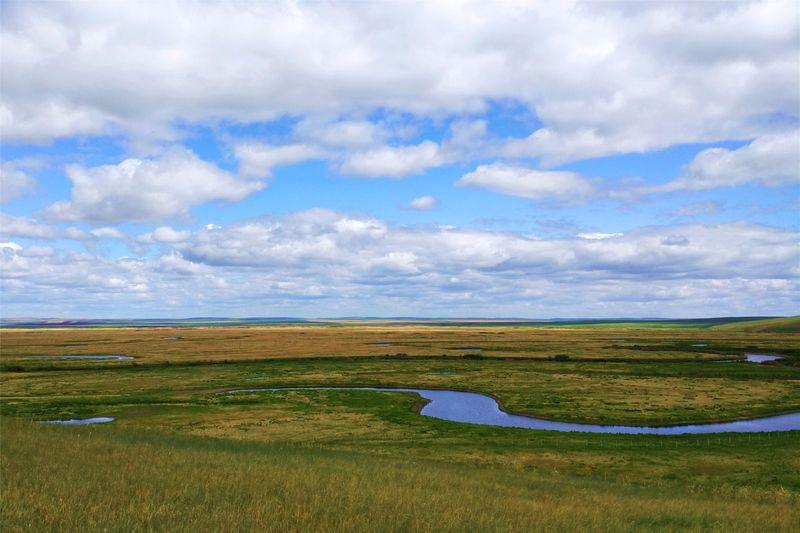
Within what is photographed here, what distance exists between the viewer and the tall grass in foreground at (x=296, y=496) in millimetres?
10969

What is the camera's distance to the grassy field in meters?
12.6

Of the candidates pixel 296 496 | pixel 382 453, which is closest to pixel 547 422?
pixel 382 453

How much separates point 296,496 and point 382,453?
70.6ft

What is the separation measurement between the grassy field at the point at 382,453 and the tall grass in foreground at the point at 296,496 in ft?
0.31

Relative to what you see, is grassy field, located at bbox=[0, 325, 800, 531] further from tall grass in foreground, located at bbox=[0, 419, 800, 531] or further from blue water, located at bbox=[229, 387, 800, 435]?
blue water, located at bbox=[229, 387, 800, 435]

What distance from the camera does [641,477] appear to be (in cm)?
3031

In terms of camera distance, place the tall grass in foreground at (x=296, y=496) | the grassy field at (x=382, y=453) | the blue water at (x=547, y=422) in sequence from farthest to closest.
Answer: the blue water at (x=547, y=422) < the grassy field at (x=382, y=453) < the tall grass in foreground at (x=296, y=496)

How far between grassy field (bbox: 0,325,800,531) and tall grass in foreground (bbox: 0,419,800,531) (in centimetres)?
9

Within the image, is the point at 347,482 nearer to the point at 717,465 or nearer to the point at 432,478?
the point at 432,478

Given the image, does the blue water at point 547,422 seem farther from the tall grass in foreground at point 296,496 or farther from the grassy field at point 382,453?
the tall grass in foreground at point 296,496

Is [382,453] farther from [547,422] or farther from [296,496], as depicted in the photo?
[296,496]

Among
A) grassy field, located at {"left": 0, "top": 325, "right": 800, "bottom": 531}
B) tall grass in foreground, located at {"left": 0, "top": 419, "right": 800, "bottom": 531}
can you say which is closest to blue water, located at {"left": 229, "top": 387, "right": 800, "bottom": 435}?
grassy field, located at {"left": 0, "top": 325, "right": 800, "bottom": 531}

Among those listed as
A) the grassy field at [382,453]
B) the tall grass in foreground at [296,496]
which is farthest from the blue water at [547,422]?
the tall grass in foreground at [296,496]

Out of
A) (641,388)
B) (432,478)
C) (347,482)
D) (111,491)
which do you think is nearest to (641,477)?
(432,478)
